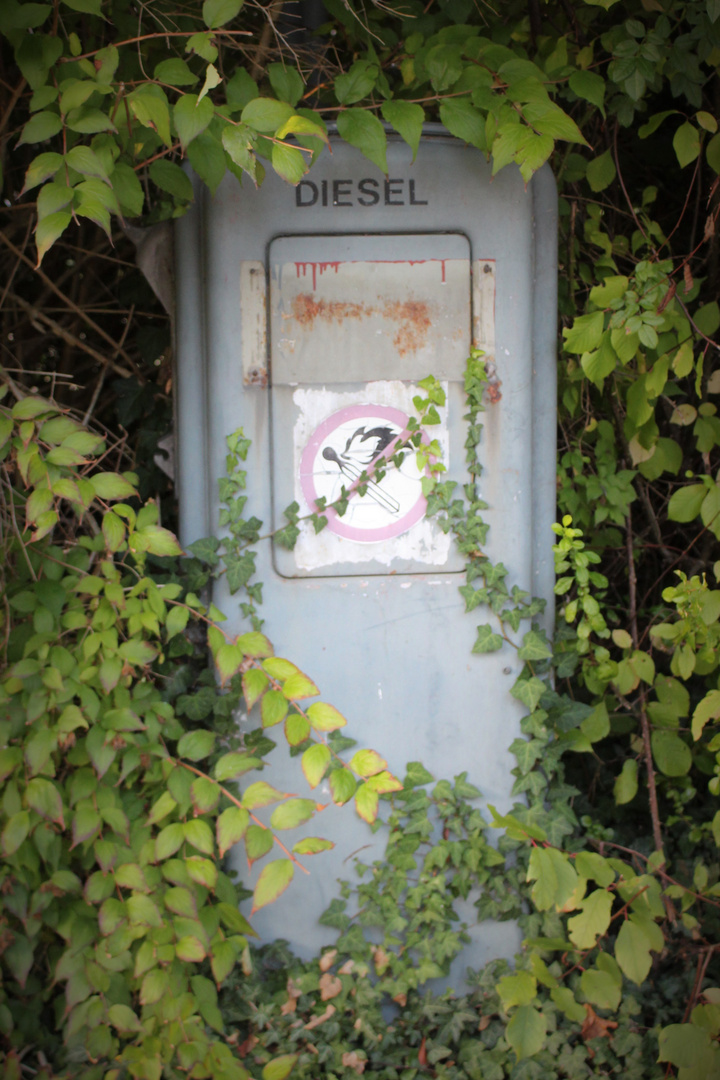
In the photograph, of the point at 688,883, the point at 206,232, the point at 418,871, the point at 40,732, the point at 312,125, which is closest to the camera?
the point at 312,125

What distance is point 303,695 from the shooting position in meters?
1.66

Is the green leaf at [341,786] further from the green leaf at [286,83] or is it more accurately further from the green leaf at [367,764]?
the green leaf at [286,83]

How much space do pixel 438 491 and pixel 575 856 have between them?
89cm

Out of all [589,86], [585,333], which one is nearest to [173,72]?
[589,86]

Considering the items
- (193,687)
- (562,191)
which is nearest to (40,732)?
(193,687)

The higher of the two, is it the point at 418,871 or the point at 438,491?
the point at 438,491

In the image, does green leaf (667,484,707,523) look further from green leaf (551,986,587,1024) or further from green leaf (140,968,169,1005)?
green leaf (140,968,169,1005)

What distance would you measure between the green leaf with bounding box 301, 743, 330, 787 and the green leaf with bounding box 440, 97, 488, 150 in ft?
4.15

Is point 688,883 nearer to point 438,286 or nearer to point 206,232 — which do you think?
point 438,286

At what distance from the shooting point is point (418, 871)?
203 centimetres

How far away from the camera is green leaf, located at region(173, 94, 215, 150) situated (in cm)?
152

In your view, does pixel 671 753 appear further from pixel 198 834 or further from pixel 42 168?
pixel 42 168

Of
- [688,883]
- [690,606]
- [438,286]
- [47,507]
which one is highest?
[438,286]

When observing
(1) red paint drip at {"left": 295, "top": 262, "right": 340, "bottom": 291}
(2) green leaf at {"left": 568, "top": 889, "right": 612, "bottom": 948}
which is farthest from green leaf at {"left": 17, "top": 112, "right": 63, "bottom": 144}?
(2) green leaf at {"left": 568, "top": 889, "right": 612, "bottom": 948}
